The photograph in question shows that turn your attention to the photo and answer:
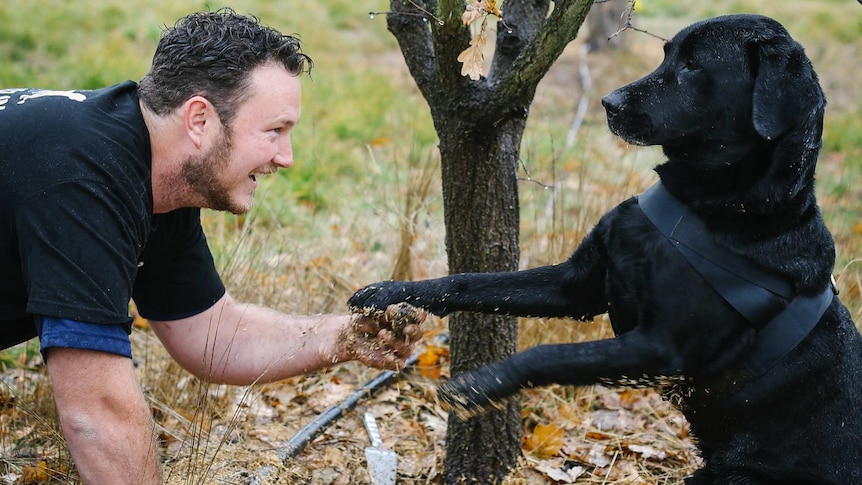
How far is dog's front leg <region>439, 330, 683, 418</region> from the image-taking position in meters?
2.26

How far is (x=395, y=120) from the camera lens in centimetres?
774

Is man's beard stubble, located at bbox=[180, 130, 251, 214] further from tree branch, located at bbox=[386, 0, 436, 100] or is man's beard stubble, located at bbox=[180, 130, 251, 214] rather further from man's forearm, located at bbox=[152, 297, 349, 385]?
tree branch, located at bbox=[386, 0, 436, 100]

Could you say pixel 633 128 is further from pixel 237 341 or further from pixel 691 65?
pixel 237 341

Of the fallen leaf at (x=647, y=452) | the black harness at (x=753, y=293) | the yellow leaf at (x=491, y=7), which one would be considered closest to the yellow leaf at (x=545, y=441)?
the fallen leaf at (x=647, y=452)

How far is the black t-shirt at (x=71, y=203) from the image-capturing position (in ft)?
7.37

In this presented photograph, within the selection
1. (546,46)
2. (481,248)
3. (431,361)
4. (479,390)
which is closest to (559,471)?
(431,361)

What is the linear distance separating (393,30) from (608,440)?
6.43 ft

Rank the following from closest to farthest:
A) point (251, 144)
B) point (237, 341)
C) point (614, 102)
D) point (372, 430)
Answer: point (614, 102) → point (251, 144) → point (237, 341) → point (372, 430)

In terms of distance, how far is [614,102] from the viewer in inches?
100

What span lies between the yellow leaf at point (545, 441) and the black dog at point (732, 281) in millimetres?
983

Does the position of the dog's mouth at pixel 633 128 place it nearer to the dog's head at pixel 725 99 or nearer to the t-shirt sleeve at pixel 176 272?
the dog's head at pixel 725 99

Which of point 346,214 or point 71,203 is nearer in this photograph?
point 71,203

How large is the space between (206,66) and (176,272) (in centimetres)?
80

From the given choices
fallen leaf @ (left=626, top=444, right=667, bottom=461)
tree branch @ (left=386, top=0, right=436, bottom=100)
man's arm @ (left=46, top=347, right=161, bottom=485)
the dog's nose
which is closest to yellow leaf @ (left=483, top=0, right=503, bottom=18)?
the dog's nose
